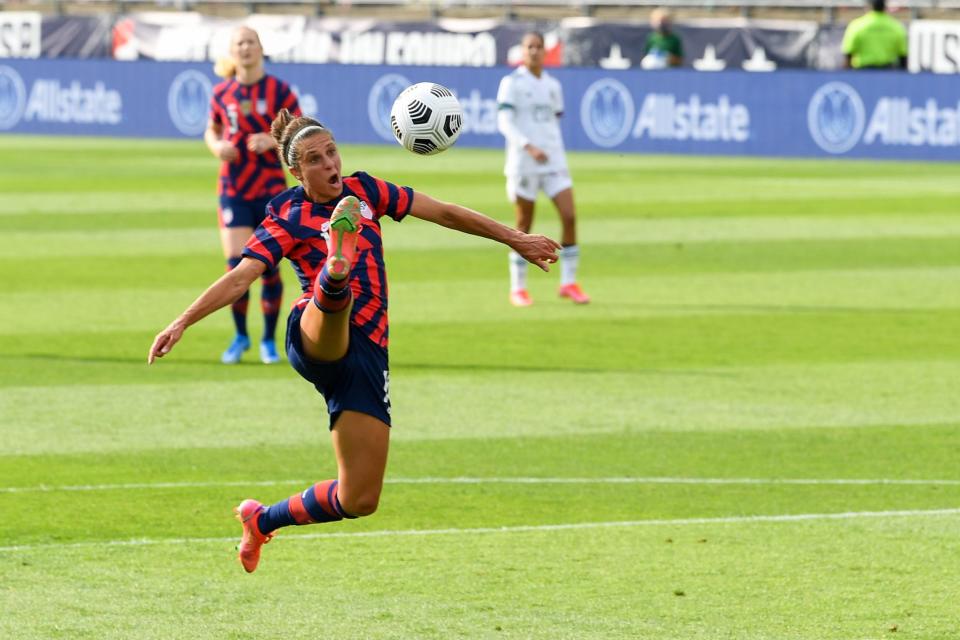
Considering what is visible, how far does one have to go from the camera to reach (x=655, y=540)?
903 cm

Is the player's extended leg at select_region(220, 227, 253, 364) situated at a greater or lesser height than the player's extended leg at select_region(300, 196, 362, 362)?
lesser

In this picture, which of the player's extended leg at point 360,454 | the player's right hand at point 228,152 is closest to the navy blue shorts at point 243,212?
the player's right hand at point 228,152

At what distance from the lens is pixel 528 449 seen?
11156 mm

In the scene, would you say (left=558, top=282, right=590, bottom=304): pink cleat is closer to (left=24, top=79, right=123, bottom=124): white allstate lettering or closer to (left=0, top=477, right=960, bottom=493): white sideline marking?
(left=0, top=477, right=960, bottom=493): white sideline marking

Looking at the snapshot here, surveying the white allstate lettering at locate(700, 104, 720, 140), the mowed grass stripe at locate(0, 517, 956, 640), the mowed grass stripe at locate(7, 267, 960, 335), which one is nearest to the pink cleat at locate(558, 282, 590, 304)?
the mowed grass stripe at locate(7, 267, 960, 335)

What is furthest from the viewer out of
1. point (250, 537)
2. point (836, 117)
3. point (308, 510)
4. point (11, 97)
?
point (11, 97)

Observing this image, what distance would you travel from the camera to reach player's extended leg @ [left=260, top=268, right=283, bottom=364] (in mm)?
13961

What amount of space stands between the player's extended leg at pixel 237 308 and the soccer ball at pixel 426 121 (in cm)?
551

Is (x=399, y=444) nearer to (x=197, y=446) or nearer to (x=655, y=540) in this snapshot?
(x=197, y=446)

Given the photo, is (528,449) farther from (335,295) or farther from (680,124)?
(680,124)

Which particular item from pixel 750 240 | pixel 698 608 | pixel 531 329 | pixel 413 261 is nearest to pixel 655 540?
pixel 698 608

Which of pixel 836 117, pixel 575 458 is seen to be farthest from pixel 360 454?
pixel 836 117

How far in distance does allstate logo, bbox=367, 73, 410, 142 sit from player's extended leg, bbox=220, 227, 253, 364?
18283 mm

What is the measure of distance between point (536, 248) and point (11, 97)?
98.8 feet
